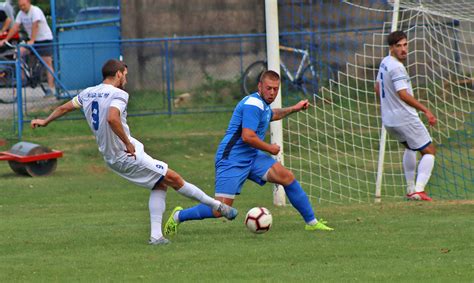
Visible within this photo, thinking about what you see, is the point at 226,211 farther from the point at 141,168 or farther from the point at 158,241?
the point at 141,168

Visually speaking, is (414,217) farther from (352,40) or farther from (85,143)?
(85,143)

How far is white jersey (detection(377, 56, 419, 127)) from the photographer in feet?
42.3

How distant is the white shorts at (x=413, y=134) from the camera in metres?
13.2

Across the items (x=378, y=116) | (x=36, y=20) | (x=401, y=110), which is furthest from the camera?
(x=36, y=20)

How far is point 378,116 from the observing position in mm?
17156

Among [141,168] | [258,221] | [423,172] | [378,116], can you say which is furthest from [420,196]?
[141,168]

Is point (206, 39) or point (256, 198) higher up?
point (206, 39)

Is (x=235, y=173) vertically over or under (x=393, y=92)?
under

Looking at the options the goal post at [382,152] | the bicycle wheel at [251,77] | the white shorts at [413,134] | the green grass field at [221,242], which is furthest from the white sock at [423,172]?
the bicycle wheel at [251,77]

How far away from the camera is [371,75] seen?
1689cm

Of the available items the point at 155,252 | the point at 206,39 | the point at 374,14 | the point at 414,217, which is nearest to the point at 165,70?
the point at 206,39

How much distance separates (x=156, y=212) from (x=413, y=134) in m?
4.15

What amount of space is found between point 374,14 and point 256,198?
601 centimetres

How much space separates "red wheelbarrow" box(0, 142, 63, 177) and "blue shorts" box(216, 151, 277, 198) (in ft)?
21.8
